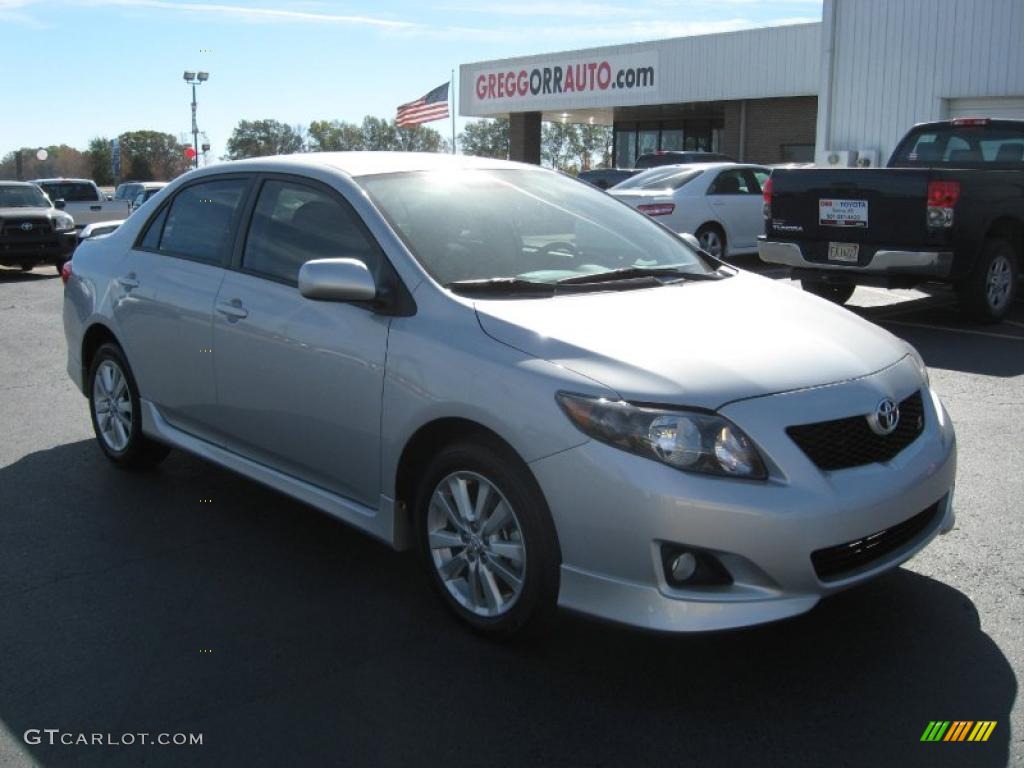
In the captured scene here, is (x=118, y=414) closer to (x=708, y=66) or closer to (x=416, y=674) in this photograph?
(x=416, y=674)

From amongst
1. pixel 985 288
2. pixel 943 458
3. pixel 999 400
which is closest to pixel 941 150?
pixel 985 288

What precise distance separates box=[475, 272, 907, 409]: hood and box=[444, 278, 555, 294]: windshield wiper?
0.11 m

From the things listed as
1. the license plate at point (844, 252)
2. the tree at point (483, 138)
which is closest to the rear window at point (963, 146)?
the license plate at point (844, 252)

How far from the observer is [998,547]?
179 inches

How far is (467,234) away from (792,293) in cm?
137

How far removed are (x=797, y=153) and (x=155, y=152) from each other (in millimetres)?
70984

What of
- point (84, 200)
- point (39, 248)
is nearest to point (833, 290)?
point (39, 248)

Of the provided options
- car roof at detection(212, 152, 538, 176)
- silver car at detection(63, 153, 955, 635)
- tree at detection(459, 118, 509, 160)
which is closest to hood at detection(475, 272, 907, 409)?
silver car at detection(63, 153, 955, 635)

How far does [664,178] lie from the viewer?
1614 centimetres

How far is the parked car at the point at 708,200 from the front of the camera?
50.8 ft

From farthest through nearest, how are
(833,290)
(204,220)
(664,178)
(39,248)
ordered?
(39,248) < (664,178) < (833,290) < (204,220)

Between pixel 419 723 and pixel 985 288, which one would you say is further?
pixel 985 288

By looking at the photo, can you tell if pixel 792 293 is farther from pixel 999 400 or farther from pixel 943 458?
pixel 999 400

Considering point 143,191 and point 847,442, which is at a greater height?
point 143,191
